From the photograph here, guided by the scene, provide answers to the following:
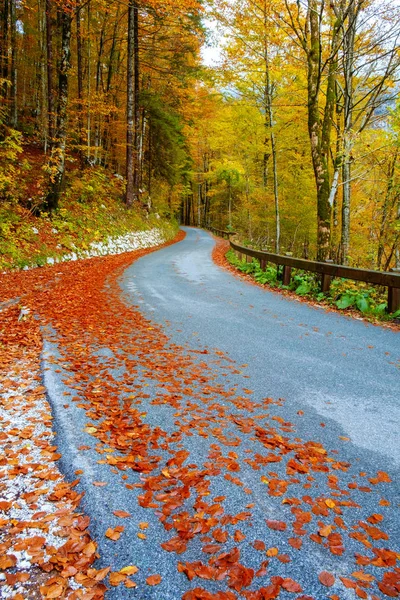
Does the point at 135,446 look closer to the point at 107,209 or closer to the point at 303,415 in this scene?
the point at 303,415

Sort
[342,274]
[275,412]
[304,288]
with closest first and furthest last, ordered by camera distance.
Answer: [275,412]
[342,274]
[304,288]

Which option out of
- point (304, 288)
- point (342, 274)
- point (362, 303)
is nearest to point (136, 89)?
point (304, 288)

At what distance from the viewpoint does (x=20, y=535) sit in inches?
78.3

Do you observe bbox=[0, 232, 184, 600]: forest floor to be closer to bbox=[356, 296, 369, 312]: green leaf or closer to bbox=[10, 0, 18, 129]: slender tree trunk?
bbox=[356, 296, 369, 312]: green leaf

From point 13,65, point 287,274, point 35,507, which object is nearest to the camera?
point 35,507

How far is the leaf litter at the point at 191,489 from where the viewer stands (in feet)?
5.87

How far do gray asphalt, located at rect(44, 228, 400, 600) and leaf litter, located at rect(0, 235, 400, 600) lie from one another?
31 millimetres

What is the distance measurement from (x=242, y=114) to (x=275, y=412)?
59.9ft

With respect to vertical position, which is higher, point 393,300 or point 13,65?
point 13,65

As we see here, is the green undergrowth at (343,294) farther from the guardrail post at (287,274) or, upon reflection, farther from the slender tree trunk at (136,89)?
the slender tree trunk at (136,89)

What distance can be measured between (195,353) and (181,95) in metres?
21.3

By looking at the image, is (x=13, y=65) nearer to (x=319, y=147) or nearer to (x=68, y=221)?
(x=68, y=221)

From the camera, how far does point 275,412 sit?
3.39 metres

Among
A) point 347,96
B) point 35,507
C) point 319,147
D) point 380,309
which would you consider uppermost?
point 347,96
